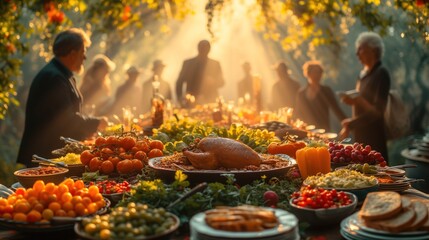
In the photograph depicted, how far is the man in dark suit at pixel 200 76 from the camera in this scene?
11.5 meters

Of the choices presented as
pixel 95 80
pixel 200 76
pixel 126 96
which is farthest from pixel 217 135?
pixel 126 96

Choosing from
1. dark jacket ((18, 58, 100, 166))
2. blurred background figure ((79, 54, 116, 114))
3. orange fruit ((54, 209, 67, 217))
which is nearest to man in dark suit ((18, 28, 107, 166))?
dark jacket ((18, 58, 100, 166))

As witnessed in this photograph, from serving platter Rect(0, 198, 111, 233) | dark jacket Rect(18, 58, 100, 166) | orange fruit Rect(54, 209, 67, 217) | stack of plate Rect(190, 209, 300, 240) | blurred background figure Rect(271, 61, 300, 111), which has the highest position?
blurred background figure Rect(271, 61, 300, 111)

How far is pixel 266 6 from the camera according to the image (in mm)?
11500

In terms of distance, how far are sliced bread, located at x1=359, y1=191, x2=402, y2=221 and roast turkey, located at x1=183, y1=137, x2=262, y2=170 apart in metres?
1.13

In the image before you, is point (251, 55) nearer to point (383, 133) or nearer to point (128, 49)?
point (128, 49)

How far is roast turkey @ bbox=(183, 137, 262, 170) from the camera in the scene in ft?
13.6

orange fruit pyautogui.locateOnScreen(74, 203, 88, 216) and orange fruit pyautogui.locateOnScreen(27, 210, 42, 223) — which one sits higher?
Answer: orange fruit pyautogui.locateOnScreen(74, 203, 88, 216)

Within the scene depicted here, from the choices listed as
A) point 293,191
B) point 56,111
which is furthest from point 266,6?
point 293,191

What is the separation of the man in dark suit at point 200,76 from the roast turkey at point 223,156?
7.05 metres

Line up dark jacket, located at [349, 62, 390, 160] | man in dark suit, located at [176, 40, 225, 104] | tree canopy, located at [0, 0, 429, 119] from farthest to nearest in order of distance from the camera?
1. man in dark suit, located at [176, 40, 225, 104]
2. dark jacket, located at [349, 62, 390, 160]
3. tree canopy, located at [0, 0, 429, 119]

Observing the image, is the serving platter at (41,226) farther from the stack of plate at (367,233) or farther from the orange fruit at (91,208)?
the stack of plate at (367,233)

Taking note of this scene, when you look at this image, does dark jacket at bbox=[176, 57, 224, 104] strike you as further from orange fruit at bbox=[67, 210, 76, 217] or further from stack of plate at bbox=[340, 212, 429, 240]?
stack of plate at bbox=[340, 212, 429, 240]

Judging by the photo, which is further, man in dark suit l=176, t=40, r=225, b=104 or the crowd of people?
man in dark suit l=176, t=40, r=225, b=104
